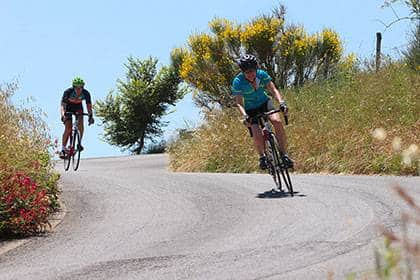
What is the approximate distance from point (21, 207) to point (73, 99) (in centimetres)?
841

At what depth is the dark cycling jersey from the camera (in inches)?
733

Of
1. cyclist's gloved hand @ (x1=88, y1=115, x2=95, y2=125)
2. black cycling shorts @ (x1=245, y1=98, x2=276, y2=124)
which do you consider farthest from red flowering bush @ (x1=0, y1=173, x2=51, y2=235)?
cyclist's gloved hand @ (x1=88, y1=115, x2=95, y2=125)

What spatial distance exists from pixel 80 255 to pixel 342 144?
30.6 ft

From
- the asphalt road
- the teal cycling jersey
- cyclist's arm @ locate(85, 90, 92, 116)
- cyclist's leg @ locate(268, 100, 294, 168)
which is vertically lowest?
the asphalt road

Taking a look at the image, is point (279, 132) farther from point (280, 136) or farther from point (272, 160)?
point (272, 160)

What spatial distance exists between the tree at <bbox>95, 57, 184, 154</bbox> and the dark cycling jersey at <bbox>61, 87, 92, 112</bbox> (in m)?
28.8

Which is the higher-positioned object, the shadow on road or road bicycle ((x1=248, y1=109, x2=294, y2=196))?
road bicycle ((x1=248, y1=109, x2=294, y2=196))

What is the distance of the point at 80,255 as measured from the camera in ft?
27.8

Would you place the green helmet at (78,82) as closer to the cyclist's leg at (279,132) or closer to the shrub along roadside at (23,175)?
the shrub along roadside at (23,175)

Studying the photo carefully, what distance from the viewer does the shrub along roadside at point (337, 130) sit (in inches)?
626

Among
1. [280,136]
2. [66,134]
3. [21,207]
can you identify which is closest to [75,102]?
[66,134]

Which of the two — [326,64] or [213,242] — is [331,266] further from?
[326,64]

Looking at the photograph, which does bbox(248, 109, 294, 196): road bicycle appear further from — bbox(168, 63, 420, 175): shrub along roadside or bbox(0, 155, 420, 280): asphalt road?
bbox(168, 63, 420, 175): shrub along roadside

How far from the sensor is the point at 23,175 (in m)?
11.0
